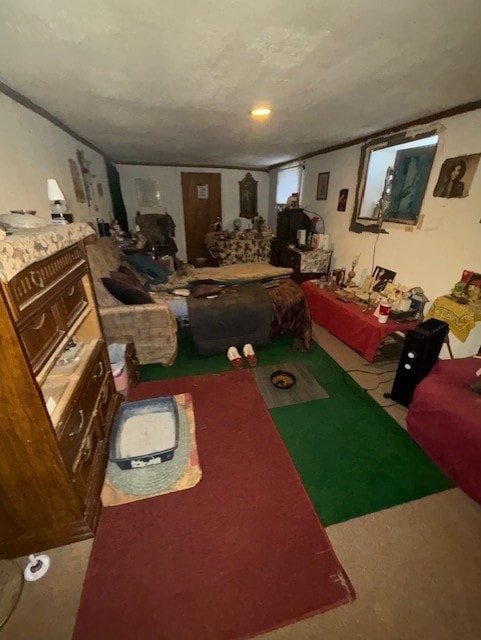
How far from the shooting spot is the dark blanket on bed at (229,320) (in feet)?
9.62

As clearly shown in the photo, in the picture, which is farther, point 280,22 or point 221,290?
point 221,290

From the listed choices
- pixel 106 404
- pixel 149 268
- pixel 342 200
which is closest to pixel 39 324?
pixel 106 404

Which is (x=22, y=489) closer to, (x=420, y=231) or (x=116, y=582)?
(x=116, y=582)

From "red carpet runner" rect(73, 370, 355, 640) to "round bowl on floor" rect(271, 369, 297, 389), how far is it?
73cm

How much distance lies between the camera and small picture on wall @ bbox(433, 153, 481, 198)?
2.47 metres

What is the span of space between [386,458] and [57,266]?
2420 mm

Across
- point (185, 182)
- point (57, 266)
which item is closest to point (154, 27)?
point (57, 266)

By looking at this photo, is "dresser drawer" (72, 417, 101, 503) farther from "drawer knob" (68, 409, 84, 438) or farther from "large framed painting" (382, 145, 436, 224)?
"large framed painting" (382, 145, 436, 224)

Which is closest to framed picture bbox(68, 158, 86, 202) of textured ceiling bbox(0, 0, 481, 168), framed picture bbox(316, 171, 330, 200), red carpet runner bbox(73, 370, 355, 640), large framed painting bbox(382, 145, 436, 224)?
textured ceiling bbox(0, 0, 481, 168)

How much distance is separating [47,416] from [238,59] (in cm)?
212

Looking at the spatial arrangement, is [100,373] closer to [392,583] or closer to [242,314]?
[242,314]

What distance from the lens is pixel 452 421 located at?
1725mm

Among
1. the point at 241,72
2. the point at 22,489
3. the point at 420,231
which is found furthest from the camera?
the point at 420,231

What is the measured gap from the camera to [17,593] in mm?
1262
